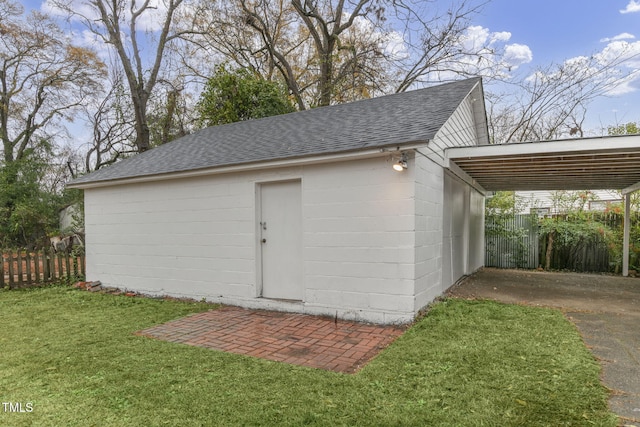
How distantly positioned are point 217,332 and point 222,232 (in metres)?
2.17

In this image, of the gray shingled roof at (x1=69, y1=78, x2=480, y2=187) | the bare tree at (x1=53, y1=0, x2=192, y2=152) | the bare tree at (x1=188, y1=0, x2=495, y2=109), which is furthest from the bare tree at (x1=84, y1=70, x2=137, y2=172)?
the gray shingled roof at (x1=69, y1=78, x2=480, y2=187)

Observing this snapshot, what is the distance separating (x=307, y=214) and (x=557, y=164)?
4775 mm

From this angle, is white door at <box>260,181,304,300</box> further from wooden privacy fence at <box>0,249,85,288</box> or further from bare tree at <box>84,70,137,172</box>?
bare tree at <box>84,70,137,172</box>

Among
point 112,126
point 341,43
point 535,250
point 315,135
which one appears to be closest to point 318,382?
point 315,135

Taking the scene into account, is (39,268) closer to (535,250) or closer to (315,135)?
(315,135)

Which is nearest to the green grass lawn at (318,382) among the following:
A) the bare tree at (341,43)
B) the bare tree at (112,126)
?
the bare tree at (341,43)

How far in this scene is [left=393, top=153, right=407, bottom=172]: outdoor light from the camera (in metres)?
4.86

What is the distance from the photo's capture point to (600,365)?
3.51 m

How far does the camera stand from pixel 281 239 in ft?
20.2

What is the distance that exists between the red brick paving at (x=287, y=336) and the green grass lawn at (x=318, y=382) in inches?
9.2

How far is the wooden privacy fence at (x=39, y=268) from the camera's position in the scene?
837 cm

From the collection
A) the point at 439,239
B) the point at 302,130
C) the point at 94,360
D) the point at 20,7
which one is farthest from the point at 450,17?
the point at 20,7

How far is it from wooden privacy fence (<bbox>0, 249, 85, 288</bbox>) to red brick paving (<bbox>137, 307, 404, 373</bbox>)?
17.2 feet

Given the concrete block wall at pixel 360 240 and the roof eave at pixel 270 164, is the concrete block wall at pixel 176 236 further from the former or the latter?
the concrete block wall at pixel 360 240
